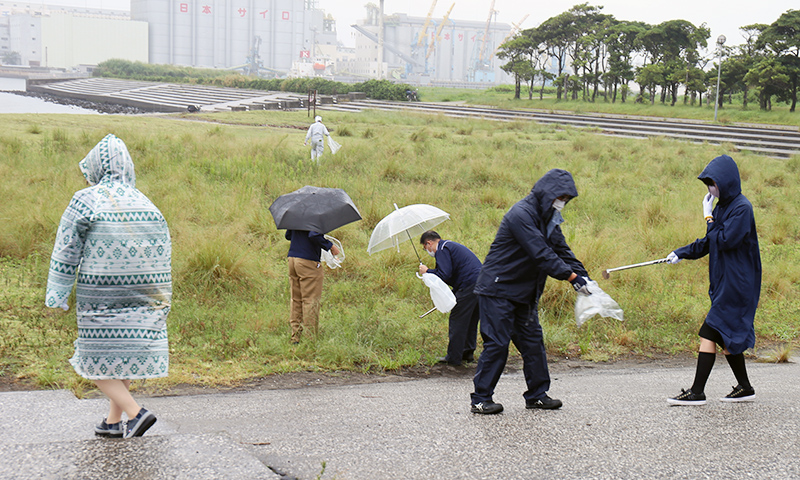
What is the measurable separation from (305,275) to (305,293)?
19 cm

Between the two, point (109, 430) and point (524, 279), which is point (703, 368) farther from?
point (109, 430)

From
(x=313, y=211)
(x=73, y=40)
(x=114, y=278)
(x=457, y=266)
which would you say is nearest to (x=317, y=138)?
(x=313, y=211)

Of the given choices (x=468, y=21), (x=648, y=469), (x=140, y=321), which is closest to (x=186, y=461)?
(x=140, y=321)

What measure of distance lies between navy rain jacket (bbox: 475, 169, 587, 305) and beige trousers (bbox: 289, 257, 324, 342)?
2173mm

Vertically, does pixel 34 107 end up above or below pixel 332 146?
above

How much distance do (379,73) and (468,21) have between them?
135 ft

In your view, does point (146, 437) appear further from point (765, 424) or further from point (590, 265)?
point (590, 265)

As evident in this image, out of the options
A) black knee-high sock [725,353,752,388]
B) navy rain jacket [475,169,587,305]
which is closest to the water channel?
navy rain jacket [475,169,587,305]

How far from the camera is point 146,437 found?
3.48 metres

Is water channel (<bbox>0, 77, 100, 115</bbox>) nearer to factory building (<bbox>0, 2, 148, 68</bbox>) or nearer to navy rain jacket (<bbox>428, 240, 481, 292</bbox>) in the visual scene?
navy rain jacket (<bbox>428, 240, 481, 292</bbox>)

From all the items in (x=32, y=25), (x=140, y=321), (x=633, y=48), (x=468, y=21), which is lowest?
(x=140, y=321)

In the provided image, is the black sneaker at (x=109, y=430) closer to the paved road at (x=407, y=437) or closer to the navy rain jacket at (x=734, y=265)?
the paved road at (x=407, y=437)

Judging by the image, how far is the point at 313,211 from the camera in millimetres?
6008

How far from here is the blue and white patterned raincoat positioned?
3.40 m
